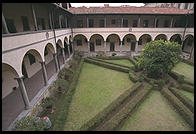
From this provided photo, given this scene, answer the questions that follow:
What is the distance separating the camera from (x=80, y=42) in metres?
24.7

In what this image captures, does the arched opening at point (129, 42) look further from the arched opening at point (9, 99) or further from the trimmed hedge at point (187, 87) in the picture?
the arched opening at point (9, 99)

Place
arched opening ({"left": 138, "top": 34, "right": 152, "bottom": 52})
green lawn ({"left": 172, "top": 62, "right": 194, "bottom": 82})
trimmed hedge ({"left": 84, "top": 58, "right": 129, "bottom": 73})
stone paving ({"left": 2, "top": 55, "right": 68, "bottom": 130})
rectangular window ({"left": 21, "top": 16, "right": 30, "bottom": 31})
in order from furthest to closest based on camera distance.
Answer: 1. arched opening ({"left": 138, "top": 34, "right": 152, "bottom": 52})
2. trimmed hedge ({"left": 84, "top": 58, "right": 129, "bottom": 73})
3. green lawn ({"left": 172, "top": 62, "right": 194, "bottom": 82})
4. rectangular window ({"left": 21, "top": 16, "right": 30, "bottom": 31})
5. stone paving ({"left": 2, "top": 55, "right": 68, "bottom": 130})

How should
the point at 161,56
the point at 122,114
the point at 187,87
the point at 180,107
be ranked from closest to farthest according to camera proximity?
the point at 122,114
the point at 180,107
the point at 187,87
the point at 161,56

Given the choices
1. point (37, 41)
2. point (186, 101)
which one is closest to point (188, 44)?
point (186, 101)

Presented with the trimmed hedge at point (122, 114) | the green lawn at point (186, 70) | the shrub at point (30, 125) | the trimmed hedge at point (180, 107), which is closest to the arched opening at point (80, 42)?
the green lawn at point (186, 70)

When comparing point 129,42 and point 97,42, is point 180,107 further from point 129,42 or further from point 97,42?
point 97,42

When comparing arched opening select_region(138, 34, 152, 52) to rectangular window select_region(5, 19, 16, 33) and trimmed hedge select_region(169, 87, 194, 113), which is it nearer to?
trimmed hedge select_region(169, 87, 194, 113)

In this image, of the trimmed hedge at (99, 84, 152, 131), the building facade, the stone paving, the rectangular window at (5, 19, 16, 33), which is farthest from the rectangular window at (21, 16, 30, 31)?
the trimmed hedge at (99, 84, 152, 131)

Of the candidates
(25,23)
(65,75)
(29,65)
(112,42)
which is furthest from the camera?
(112,42)

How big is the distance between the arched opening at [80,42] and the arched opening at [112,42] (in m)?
4.64

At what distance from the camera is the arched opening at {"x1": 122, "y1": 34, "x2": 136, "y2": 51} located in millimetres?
24922

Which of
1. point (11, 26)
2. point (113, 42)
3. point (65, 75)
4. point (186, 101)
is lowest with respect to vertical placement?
point (186, 101)

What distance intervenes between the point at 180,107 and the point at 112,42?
18.7 metres

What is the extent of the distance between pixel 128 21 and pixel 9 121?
2341 centimetres
